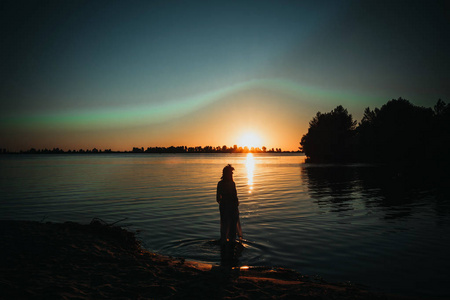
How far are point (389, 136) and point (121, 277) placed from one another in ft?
273

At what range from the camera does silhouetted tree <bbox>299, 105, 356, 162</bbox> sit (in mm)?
109875

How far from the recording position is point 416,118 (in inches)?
2847

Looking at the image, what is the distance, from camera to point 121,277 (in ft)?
22.6

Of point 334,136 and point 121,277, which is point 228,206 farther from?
point 334,136

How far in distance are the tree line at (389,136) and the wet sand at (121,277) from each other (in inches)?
2351

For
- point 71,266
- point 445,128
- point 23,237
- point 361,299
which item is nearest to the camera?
point 361,299

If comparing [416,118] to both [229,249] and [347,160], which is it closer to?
[347,160]

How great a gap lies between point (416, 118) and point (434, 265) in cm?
7745

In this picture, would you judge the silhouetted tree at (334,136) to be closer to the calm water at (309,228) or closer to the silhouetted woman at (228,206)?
the calm water at (309,228)

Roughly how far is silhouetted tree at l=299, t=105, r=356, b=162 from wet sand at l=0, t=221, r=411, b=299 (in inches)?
4330

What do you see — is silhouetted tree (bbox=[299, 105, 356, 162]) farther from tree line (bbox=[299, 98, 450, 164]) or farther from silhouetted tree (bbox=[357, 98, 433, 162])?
silhouetted tree (bbox=[357, 98, 433, 162])

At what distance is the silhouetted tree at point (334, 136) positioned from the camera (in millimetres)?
109875

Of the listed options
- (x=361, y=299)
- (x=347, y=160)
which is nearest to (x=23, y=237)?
(x=361, y=299)

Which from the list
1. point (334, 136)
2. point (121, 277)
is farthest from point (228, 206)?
point (334, 136)
